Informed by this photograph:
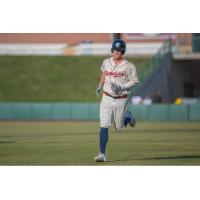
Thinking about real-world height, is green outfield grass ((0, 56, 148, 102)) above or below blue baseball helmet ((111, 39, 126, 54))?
below

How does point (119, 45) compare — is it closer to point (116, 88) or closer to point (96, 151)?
point (116, 88)

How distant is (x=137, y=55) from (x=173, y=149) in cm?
2868

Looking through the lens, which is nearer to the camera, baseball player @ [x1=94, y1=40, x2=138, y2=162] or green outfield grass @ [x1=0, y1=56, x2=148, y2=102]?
baseball player @ [x1=94, y1=40, x2=138, y2=162]

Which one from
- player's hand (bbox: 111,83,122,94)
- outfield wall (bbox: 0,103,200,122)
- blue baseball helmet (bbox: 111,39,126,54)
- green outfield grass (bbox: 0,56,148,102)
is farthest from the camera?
green outfield grass (bbox: 0,56,148,102)

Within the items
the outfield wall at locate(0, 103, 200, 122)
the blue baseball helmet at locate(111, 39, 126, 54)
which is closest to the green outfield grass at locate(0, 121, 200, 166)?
the blue baseball helmet at locate(111, 39, 126, 54)

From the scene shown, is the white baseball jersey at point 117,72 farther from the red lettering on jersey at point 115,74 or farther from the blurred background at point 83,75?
the blurred background at point 83,75

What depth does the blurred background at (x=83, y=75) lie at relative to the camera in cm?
3381

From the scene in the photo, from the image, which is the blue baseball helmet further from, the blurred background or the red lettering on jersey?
the blurred background

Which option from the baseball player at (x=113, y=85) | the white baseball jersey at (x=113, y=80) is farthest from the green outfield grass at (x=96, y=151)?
the white baseball jersey at (x=113, y=80)

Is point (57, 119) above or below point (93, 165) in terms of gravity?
below

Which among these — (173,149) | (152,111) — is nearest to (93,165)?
(173,149)

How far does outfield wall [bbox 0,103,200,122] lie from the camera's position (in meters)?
32.1

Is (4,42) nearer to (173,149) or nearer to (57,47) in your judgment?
(57,47)
